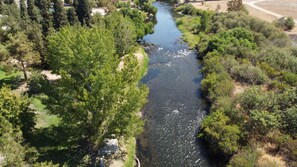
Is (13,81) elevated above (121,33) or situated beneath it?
situated beneath

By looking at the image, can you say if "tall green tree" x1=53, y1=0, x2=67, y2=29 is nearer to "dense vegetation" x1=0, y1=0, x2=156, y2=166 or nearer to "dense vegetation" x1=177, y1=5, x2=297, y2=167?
"dense vegetation" x1=0, y1=0, x2=156, y2=166

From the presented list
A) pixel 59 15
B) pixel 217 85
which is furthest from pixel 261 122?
pixel 59 15

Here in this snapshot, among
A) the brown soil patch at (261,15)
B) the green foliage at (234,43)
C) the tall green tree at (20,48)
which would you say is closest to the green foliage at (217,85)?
the green foliage at (234,43)

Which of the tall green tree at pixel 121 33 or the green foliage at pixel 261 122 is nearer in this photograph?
the green foliage at pixel 261 122

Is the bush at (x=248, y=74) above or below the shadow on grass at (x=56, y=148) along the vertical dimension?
above

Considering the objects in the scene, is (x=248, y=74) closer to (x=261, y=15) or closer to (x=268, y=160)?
(x=268, y=160)

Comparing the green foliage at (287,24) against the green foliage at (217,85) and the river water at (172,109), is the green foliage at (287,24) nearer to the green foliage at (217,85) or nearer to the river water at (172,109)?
the river water at (172,109)
